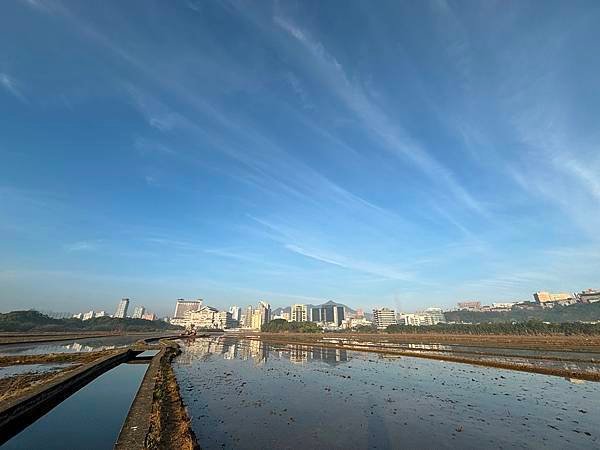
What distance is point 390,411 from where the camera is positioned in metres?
14.3

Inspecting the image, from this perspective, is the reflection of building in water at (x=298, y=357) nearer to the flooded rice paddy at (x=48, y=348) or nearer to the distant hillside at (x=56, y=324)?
the flooded rice paddy at (x=48, y=348)

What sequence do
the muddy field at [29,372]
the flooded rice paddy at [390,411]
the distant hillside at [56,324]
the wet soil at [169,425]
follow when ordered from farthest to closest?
the distant hillside at [56,324] < the muddy field at [29,372] < the flooded rice paddy at [390,411] < the wet soil at [169,425]

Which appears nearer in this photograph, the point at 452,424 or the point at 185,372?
the point at 452,424

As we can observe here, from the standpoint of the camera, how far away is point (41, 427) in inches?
474

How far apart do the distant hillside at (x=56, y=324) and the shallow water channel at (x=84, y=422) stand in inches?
4627

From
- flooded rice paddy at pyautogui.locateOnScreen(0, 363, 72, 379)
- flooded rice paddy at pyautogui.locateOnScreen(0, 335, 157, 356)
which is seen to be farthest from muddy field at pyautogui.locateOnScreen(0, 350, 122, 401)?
flooded rice paddy at pyautogui.locateOnScreen(0, 335, 157, 356)

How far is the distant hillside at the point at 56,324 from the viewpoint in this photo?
331 feet

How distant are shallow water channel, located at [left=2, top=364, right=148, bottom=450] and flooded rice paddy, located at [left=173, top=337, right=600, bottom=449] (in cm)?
336

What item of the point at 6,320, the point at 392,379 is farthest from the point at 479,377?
the point at 6,320

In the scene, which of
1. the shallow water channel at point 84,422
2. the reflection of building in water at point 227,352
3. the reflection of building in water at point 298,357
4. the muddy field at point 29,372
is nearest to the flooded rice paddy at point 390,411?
the shallow water channel at point 84,422

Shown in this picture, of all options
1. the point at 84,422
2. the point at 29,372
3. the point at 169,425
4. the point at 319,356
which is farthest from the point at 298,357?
the point at 169,425

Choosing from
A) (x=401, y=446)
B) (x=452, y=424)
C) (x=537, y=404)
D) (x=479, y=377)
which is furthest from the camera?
(x=479, y=377)

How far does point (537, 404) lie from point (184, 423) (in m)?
19.1

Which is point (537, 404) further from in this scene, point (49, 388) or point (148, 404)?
point (49, 388)
